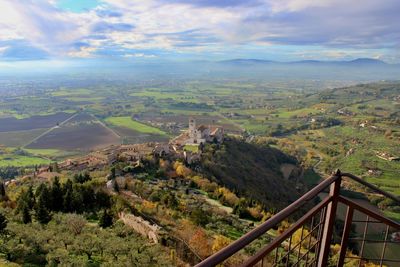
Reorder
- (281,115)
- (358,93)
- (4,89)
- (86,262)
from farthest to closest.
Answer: (4,89) → (358,93) → (281,115) → (86,262)

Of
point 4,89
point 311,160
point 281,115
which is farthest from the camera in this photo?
point 4,89

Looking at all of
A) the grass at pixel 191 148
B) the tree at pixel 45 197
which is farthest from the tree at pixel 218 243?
the grass at pixel 191 148

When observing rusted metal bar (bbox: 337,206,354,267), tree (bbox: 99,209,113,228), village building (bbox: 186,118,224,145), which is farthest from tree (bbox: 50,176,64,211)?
village building (bbox: 186,118,224,145)

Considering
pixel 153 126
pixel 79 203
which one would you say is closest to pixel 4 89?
pixel 153 126

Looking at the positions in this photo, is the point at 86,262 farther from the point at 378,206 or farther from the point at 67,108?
the point at 67,108

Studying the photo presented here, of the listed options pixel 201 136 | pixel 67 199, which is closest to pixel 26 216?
pixel 67 199

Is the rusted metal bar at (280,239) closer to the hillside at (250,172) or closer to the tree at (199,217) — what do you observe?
the tree at (199,217)

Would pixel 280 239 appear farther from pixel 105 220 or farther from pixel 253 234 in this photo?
pixel 105 220
